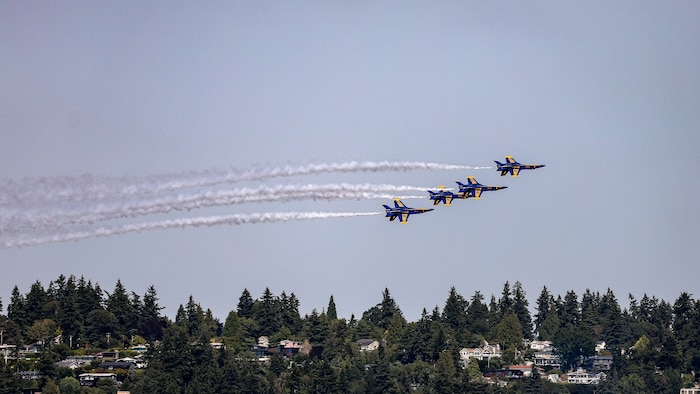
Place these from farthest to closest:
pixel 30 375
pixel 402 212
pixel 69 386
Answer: pixel 30 375 → pixel 69 386 → pixel 402 212

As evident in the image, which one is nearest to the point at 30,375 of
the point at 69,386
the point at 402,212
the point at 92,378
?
the point at 69,386

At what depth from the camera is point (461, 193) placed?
5699 inches

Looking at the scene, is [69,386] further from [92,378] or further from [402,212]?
[402,212]

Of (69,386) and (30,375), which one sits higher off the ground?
(30,375)

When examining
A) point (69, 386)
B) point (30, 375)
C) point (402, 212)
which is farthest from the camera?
point (30, 375)

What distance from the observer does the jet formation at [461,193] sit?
14200cm

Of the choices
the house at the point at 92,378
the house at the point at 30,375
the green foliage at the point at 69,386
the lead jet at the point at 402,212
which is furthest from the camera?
the house at the point at 92,378

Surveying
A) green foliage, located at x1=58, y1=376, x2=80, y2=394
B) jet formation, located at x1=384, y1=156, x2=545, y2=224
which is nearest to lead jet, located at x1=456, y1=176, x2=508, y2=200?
jet formation, located at x1=384, y1=156, x2=545, y2=224

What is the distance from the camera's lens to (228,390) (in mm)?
196625

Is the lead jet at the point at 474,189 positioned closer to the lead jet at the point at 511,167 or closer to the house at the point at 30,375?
the lead jet at the point at 511,167

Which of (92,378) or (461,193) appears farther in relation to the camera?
(92,378)

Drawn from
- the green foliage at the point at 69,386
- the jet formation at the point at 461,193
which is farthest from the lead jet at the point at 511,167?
the green foliage at the point at 69,386

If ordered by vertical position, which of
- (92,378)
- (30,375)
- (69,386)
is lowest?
(69,386)

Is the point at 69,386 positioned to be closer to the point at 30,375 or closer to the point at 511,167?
the point at 30,375
